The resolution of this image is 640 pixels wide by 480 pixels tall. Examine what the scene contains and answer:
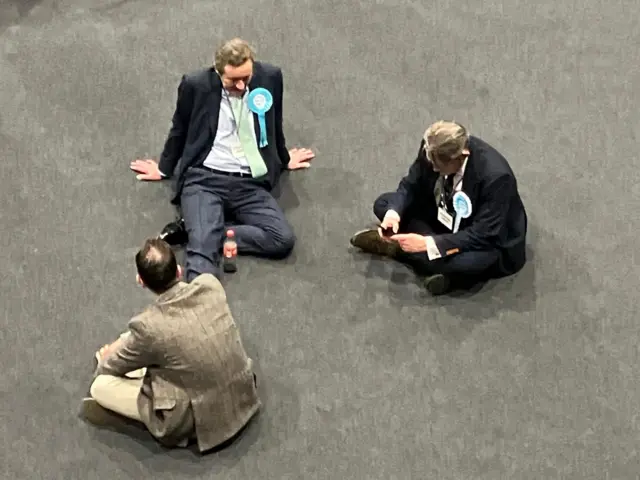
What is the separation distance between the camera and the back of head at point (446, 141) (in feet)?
10.7

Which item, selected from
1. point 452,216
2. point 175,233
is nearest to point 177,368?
point 175,233

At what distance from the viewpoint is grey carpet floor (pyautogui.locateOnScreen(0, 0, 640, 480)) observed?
3.16 m

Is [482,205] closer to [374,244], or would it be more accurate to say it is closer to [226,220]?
[374,244]

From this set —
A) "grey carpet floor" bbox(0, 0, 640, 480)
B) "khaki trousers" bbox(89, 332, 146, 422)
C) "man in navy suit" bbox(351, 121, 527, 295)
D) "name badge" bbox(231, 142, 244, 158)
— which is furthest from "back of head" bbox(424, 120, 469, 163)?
"khaki trousers" bbox(89, 332, 146, 422)

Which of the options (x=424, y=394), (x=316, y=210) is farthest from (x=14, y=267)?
(x=424, y=394)

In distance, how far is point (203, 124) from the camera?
3.68 m

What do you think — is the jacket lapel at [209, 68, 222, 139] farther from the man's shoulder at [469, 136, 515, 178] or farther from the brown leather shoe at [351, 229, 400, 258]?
the man's shoulder at [469, 136, 515, 178]

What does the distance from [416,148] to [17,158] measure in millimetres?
1677

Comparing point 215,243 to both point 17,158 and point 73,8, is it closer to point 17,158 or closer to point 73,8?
point 17,158

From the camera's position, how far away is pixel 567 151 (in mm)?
4223

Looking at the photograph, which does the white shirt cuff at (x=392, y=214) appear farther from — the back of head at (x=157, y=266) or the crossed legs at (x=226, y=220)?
the back of head at (x=157, y=266)

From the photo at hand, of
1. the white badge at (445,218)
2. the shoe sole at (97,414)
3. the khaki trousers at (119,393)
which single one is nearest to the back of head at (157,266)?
the khaki trousers at (119,393)

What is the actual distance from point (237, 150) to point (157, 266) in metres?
1.04

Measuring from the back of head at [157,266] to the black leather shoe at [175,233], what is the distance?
2.69 ft
